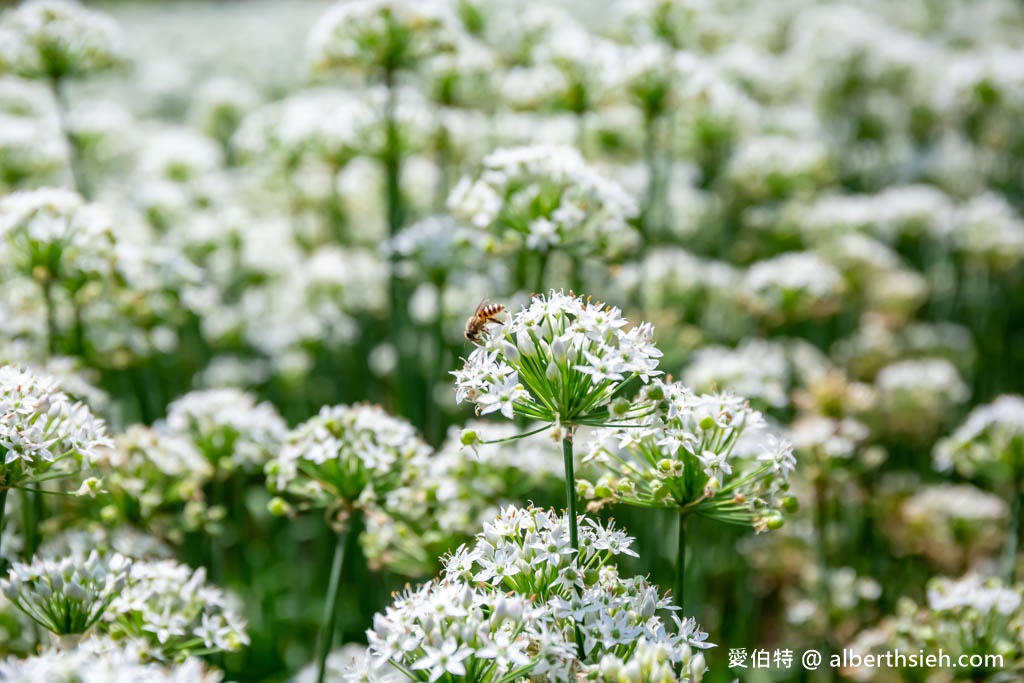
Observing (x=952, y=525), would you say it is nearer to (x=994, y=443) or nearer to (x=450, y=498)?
(x=994, y=443)

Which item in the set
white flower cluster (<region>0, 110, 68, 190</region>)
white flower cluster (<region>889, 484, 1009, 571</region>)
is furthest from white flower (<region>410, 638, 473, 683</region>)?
white flower cluster (<region>0, 110, 68, 190</region>)

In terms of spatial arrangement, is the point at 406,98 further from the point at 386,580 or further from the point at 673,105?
the point at 386,580

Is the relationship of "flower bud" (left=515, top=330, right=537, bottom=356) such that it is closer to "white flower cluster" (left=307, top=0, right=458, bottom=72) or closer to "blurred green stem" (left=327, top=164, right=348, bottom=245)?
"white flower cluster" (left=307, top=0, right=458, bottom=72)

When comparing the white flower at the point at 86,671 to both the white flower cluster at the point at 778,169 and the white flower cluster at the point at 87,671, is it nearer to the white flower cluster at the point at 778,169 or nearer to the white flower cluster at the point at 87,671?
the white flower cluster at the point at 87,671

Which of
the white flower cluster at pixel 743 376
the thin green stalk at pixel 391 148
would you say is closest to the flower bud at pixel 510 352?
the white flower cluster at pixel 743 376

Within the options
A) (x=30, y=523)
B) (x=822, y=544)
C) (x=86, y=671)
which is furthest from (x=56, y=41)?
(x=822, y=544)

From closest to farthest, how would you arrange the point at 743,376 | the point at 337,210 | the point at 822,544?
1. the point at 822,544
2. the point at 743,376
3. the point at 337,210
